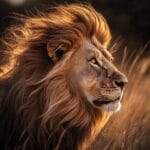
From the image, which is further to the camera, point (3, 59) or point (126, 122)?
point (126, 122)

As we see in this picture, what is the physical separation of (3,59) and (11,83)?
31 cm

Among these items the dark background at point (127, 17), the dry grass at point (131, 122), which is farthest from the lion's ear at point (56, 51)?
the dark background at point (127, 17)

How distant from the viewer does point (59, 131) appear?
5742 mm

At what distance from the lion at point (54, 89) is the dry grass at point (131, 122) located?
2.05 feet

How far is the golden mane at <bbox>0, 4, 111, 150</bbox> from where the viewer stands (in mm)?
5711

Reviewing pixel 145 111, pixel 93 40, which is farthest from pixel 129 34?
pixel 93 40

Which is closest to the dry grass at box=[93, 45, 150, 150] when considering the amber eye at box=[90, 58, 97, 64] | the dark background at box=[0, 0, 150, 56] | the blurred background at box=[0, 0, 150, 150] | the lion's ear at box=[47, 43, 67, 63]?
the blurred background at box=[0, 0, 150, 150]

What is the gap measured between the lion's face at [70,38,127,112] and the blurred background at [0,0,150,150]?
0.47 m

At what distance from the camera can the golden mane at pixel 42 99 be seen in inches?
225

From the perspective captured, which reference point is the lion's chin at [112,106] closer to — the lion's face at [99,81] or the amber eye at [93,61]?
the lion's face at [99,81]

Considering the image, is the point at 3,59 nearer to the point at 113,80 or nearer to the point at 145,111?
the point at 113,80

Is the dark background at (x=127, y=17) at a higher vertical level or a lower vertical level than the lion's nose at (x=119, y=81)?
higher

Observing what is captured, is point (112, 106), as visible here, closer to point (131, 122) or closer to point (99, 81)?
point (99, 81)

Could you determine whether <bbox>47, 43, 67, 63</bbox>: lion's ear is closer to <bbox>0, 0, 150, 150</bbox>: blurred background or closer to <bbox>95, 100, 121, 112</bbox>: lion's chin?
<bbox>95, 100, 121, 112</bbox>: lion's chin
